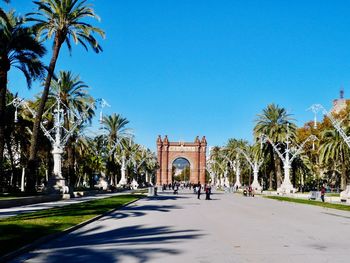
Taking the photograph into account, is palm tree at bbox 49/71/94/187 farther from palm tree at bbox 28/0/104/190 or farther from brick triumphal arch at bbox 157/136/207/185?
brick triumphal arch at bbox 157/136/207/185

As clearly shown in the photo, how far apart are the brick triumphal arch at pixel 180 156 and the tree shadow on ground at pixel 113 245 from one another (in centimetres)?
11823

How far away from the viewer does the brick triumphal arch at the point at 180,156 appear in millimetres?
133500

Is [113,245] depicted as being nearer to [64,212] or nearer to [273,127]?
[64,212]

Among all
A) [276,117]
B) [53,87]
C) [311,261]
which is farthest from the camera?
[276,117]

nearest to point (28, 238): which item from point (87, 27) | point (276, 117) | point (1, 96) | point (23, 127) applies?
point (1, 96)

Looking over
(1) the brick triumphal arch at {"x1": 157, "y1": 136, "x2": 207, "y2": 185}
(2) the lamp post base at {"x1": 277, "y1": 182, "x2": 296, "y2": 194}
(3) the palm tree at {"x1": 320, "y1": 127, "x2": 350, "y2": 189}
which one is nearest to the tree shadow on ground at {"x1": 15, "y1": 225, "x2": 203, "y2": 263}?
(3) the palm tree at {"x1": 320, "y1": 127, "x2": 350, "y2": 189}

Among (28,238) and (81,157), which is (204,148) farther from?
(28,238)

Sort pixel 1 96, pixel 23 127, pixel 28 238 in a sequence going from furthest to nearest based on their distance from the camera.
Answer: pixel 23 127 < pixel 1 96 < pixel 28 238

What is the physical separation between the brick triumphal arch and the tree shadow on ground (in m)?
118

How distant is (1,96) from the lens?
1045 inches

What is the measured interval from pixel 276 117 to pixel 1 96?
43060mm

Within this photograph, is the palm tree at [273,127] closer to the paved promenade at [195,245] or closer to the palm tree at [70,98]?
the palm tree at [70,98]

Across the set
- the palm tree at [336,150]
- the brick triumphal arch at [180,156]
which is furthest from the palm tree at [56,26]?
the brick triumphal arch at [180,156]

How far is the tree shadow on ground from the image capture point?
966 centimetres
